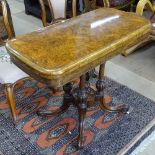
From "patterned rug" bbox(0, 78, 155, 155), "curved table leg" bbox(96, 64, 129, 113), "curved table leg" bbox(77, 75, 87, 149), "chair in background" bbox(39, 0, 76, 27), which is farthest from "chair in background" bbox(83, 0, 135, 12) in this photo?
"curved table leg" bbox(77, 75, 87, 149)

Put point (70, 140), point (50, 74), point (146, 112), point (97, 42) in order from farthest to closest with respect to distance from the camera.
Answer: point (146, 112), point (70, 140), point (97, 42), point (50, 74)

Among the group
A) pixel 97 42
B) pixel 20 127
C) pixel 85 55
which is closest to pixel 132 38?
pixel 97 42

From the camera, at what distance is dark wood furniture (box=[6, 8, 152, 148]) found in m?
1.15

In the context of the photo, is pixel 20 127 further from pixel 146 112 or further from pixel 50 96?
pixel 146 112

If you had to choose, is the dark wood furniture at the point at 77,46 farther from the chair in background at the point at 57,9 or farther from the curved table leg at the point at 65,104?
the chair in background at the point at 57,9

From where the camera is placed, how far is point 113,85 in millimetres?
2312

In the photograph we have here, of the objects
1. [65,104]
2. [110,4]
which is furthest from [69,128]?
[110,4]

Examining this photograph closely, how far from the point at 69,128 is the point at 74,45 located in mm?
793

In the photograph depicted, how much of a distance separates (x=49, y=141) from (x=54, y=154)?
0.13m

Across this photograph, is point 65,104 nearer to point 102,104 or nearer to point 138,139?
point 102,104

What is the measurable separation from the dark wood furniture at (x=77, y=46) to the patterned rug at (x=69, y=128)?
152 mm

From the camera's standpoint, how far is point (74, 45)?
129 centimetres

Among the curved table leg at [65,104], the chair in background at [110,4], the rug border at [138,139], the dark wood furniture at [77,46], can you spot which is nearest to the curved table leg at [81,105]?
the dark wood furniture at [77,46]

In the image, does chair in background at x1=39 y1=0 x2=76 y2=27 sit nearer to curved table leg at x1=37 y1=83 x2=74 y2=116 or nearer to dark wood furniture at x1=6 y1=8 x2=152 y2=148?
dark wood furniture at x1=6 y1=8 x2=152 y2=148
